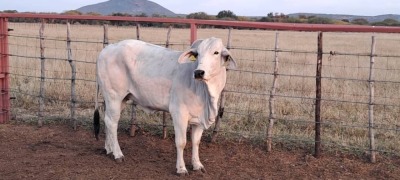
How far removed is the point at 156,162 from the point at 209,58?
6.16 ft

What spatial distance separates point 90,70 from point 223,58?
338 inches

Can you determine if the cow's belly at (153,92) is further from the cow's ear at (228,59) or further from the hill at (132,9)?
the hill at (132,9)

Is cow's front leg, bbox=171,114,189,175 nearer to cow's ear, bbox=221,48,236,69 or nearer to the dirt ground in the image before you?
the dirt ground

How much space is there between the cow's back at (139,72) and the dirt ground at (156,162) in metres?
0.85

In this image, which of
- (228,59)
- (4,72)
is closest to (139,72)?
(228,59)

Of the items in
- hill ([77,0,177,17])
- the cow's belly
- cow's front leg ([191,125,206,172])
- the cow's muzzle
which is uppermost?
hill ([77,0,177,17])

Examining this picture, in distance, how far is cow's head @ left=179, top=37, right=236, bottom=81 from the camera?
5730mm

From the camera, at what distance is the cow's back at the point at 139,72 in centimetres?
667

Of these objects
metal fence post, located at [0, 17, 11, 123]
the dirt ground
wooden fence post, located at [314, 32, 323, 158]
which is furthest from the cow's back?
metal fence post, located at [0, 17, 11, 123]

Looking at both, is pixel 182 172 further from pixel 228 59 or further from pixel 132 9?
pixel 132 9

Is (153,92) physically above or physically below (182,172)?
above

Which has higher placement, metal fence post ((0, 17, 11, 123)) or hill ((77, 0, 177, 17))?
hill ((77, 0, 177, 17))

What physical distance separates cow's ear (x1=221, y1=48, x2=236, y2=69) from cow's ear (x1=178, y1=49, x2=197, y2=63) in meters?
0.34

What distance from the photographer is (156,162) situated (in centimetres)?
706
